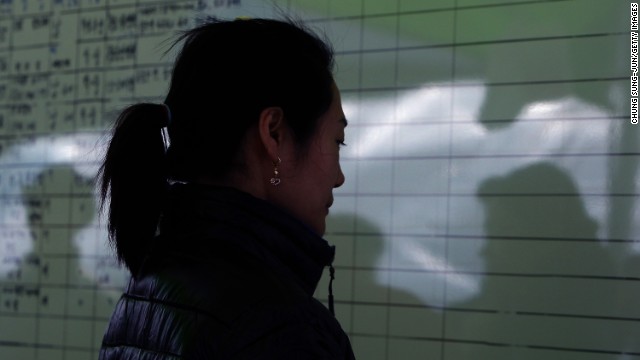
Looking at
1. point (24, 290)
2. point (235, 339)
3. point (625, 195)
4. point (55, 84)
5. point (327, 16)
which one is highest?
point (327, 16)

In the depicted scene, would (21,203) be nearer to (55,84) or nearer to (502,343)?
(55,84)

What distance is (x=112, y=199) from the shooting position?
41.1 inches

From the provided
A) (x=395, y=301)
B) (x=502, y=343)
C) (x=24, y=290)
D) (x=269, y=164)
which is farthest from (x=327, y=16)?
(x=24, y=290)

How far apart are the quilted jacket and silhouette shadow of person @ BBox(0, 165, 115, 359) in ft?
3.37

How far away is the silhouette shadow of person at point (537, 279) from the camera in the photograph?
1.44m

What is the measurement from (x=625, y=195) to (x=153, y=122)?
783 millimetres

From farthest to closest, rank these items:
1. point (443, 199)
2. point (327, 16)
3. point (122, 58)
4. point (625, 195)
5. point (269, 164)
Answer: point (122, 58)
point (327, 16)
point (443, 199)
point (625, 195)
point (269, 164)

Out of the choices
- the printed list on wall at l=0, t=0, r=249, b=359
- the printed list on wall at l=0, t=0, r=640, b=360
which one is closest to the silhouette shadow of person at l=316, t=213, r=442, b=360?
the printed list on wall at l=0, t=0, r=640, b=360

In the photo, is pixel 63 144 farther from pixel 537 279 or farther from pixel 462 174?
pixel 537 279

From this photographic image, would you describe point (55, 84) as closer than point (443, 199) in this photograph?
No

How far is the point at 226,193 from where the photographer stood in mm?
959

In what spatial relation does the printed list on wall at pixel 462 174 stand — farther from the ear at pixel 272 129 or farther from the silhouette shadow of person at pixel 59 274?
the ear at pixel 272 129

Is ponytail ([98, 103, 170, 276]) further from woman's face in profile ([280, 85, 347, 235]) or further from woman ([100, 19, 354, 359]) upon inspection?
woman's face in profile ([280, 85, 347, 235])

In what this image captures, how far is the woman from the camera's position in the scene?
2.81 feet
